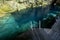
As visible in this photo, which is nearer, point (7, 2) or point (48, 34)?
point (48, 34)

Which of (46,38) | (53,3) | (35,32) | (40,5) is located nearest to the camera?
(46,38)

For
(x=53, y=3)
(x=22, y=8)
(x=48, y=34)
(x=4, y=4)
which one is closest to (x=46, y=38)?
(x=48, y=34)

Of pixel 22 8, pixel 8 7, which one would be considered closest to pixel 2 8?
pixel 8 7

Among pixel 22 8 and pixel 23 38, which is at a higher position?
pixel 23 38

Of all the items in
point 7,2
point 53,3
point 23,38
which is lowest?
point 53,3

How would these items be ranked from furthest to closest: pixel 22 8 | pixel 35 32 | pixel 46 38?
pixel 22 8, pixel 35 32, pixel 46 38

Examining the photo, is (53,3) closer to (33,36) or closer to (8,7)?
(8,7)

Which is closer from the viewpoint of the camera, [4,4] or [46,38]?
[46,38]

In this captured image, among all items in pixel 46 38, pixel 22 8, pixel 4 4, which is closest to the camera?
pixel 46 38

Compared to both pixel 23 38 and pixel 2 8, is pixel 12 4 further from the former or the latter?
pixel 23 38
